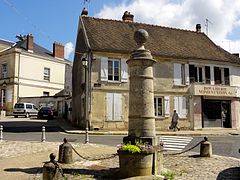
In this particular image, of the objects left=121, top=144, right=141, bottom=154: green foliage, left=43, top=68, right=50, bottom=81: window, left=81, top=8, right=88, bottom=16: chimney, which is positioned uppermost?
left=81, top=8, right=88, bottom=16: chimney

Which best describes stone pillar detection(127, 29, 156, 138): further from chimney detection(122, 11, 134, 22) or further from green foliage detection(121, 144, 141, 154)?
chimney detection(122, 11, 134, 22)

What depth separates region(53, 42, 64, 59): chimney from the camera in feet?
133

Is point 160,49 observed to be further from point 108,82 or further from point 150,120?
point 150,120

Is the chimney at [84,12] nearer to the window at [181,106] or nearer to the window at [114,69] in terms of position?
the window at [114,69]

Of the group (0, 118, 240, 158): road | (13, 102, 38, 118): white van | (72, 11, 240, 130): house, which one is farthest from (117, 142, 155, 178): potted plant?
(13, 102, 38, 118): white van

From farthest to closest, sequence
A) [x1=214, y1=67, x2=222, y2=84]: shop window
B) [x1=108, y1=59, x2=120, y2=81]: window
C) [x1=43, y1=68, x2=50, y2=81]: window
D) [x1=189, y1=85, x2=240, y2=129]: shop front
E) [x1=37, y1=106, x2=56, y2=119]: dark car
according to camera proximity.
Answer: [x1=43, y1=68, x2=50, y2=81]: window → [x1=37, y1=106, x2=56, y2=119]: dark car → [x1=214, y1=67, x2=222, y2=84]: shop window → [x1=189, y1=85, x2=240, y2=129]: shop front → [x1=108, y1=59, x2=120, y2=81]: window

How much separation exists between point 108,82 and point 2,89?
19930 millimetres

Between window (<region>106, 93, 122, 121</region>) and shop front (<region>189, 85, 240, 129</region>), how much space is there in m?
5.84

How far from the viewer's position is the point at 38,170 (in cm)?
796

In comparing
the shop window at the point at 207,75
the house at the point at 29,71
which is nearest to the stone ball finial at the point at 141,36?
the shop window at the point at 207,75

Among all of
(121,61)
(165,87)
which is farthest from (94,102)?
(165,87)

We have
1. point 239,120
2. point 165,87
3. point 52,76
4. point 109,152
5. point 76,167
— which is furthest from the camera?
point 52,76

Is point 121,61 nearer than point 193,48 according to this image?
Yes

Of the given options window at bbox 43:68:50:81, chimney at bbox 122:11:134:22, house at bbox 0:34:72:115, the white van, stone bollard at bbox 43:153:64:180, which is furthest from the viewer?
window at bbox 43:68:50:81
